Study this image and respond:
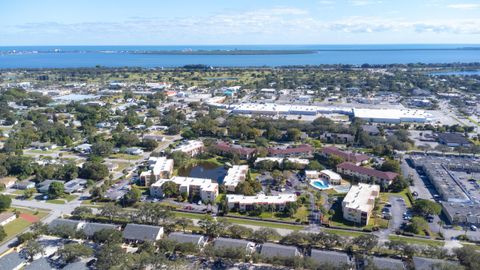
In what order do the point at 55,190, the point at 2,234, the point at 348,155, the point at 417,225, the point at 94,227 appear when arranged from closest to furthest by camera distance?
1. the point at 2,234
2. the point at 94,227
3. the point at 417,225
4. the point at 55,190
5. the point at 348,155

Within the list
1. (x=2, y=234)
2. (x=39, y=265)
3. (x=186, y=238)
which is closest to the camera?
(x=39, y=265)

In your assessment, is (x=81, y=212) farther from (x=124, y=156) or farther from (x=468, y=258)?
(x=468, y=258)

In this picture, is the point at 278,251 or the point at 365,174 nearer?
the point at 278,251

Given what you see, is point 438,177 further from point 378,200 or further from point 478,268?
point 478,268

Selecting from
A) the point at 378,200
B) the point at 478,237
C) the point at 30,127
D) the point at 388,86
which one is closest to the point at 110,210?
the point at 378,200

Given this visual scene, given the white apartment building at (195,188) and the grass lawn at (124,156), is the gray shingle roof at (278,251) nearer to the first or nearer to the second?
the white apartment building at (195,188)

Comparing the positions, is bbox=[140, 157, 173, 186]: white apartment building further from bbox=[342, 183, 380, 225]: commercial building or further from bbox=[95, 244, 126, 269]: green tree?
bbox=[342, 183, 380, 225]: commercial building

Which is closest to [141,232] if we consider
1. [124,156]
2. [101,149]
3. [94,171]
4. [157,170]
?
[157,170]
